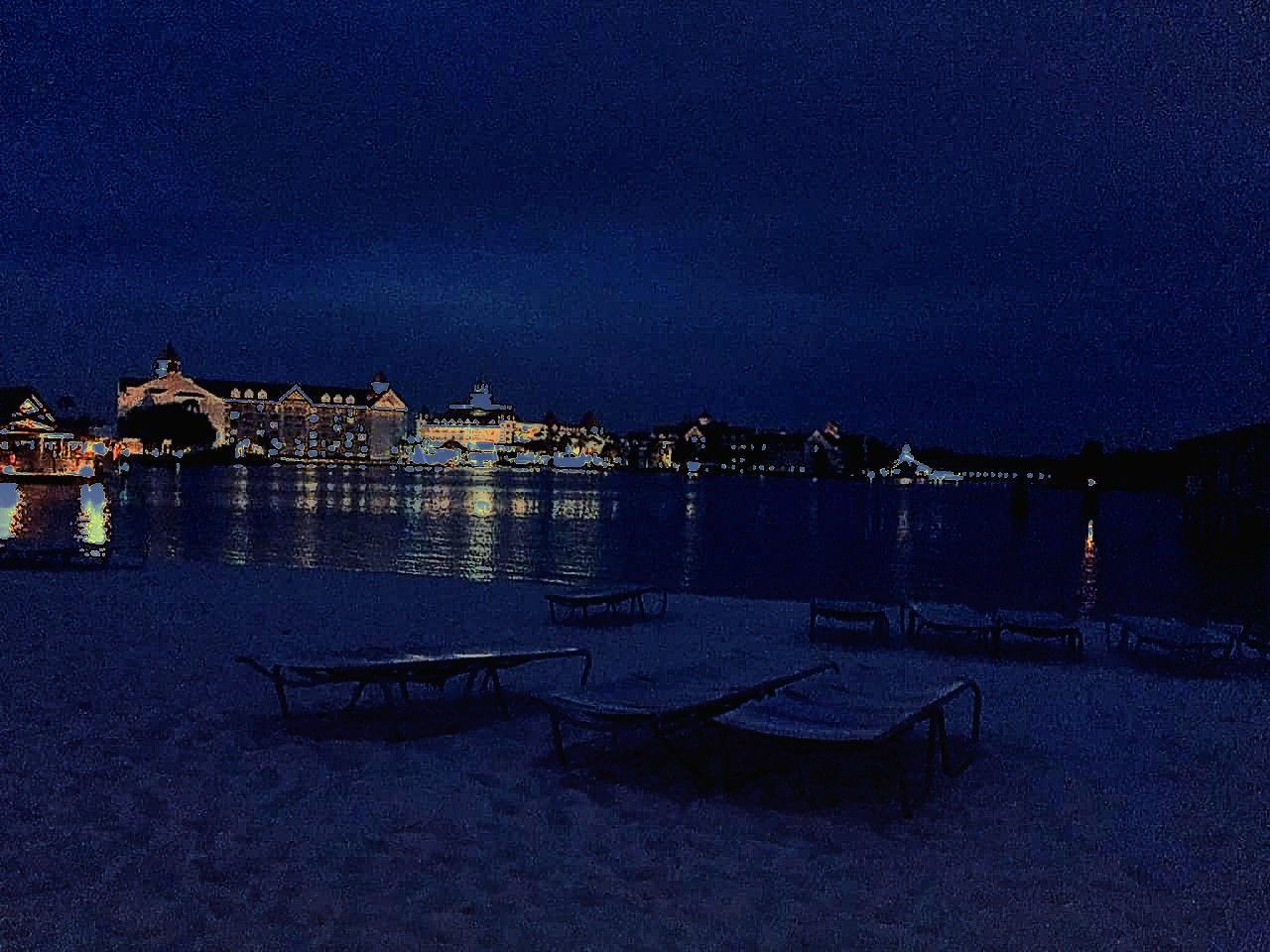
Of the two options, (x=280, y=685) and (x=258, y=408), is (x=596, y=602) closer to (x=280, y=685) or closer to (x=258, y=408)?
(x=280, y=685)

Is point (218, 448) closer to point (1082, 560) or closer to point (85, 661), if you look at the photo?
point (1082, 560)

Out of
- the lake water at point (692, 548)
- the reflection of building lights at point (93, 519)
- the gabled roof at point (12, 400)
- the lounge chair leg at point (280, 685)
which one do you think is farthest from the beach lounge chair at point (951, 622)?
the gabled roof at point (12, 400)

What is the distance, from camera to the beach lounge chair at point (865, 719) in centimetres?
562

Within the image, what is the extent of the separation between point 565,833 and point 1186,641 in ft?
28.8

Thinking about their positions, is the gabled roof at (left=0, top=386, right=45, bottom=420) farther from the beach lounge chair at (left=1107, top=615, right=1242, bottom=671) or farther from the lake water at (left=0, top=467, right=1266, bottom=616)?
the beach lounge chair at (left=1107, top=615, right=1242, bottom=671)

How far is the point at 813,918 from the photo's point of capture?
14.1ft

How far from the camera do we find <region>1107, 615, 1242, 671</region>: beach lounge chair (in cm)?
1104

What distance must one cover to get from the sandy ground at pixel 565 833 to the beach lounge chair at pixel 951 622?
2893mm

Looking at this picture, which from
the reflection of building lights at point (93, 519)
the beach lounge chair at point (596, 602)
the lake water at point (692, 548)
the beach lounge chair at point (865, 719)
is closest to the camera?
the beach lounge chair at point (865, 719)

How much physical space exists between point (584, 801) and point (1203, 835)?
3.39 m

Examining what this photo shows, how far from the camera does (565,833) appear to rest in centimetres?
520

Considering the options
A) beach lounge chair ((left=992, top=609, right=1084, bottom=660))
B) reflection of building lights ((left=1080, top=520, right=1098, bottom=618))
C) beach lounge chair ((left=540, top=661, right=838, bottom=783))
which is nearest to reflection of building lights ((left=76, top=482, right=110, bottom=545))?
beach lounge chair ((left=540, top=661, right=838, bottom=783))

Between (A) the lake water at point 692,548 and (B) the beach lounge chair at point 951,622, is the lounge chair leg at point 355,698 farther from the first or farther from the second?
(A) the lake water at point 692,548

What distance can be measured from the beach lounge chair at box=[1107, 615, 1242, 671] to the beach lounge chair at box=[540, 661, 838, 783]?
258 inches
